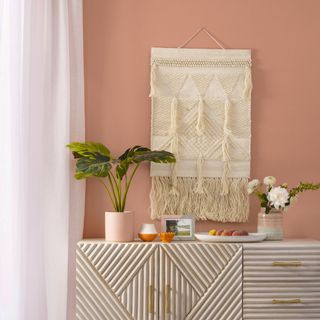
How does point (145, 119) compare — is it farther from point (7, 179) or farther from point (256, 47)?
point (7, 179)

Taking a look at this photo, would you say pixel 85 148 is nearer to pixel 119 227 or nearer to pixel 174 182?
pixel 119 227

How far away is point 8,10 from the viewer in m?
2.42

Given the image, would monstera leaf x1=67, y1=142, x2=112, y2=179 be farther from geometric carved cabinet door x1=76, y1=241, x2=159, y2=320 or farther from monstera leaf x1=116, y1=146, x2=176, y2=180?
geometric carved cabinet door x1=76, y1=241, x2=159, y2=320

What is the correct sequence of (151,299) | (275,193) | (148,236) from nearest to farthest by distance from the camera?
(151,299), (148,236), (275,193)

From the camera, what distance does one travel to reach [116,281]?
271 centimetres

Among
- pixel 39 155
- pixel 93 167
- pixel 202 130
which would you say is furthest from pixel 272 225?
pixel 39 155

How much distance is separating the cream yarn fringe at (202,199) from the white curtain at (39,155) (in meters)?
0.41

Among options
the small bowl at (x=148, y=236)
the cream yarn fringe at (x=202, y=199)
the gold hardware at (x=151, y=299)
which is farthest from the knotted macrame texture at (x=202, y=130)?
the gold hardware at (x=151, y=299)

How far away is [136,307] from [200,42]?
1439 millimetres

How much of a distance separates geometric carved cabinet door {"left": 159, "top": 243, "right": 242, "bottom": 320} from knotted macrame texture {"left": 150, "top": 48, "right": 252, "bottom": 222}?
38 cm

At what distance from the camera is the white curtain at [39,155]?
242 cm

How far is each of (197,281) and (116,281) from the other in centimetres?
38

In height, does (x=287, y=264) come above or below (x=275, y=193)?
below

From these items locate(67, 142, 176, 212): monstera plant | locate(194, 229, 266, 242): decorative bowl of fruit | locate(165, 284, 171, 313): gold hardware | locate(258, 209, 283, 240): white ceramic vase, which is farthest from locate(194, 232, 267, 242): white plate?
locate(67, 142, 176, 212): monstera plant
